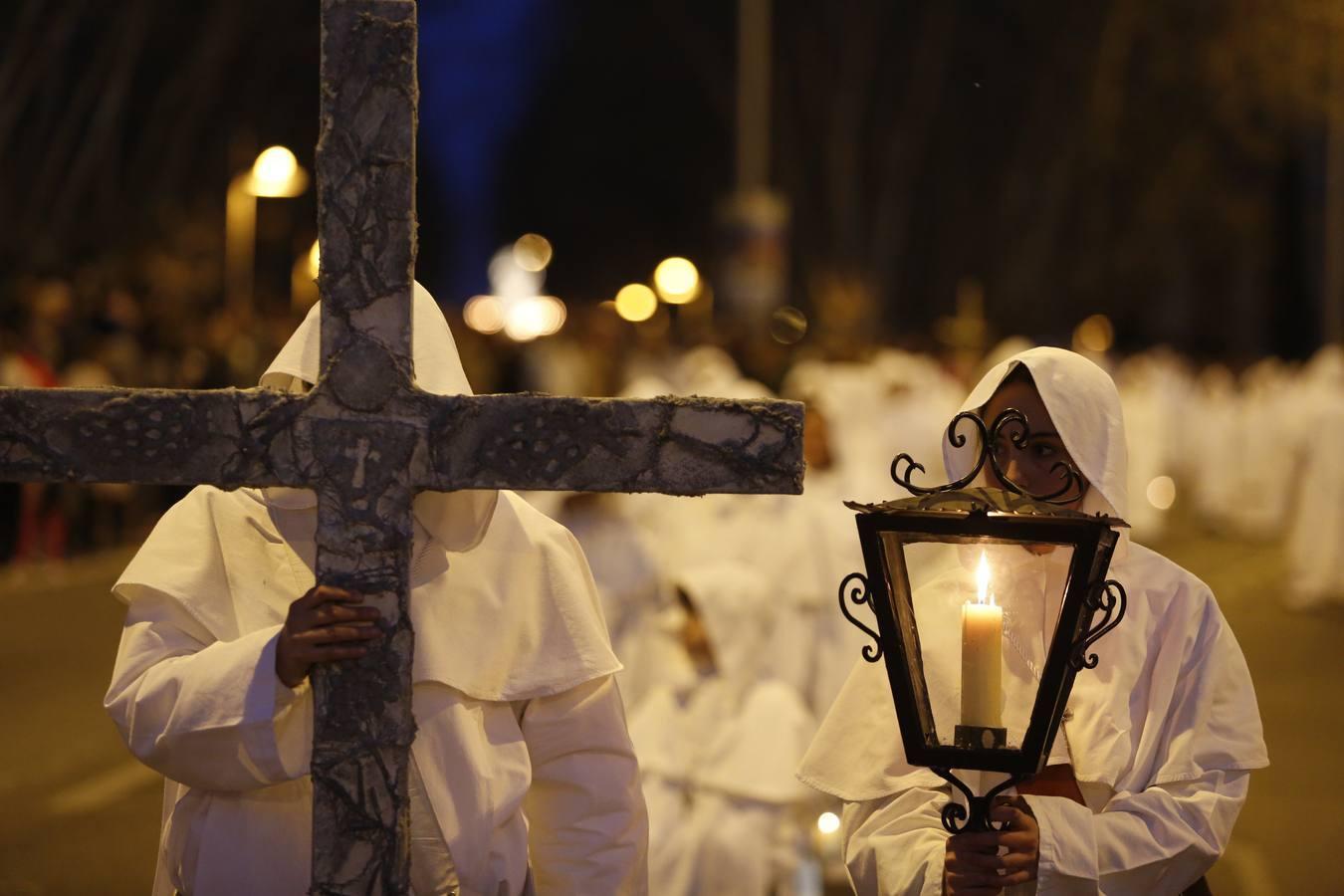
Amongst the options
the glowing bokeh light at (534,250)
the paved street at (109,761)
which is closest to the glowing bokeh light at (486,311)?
the glowing bokeh light at (534,250)

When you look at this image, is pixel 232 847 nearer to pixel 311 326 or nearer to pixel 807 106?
pixel 311 326

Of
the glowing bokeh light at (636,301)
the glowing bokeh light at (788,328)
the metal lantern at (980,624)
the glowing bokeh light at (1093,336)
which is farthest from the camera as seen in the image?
the glowing bokeh light at (636,301)

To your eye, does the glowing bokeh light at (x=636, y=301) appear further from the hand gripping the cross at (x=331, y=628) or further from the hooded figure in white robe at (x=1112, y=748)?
the hand gripping the cross at (x=331, y=628)

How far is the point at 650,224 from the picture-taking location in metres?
67.1

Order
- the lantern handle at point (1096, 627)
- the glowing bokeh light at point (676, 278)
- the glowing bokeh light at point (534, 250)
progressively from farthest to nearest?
the glowing bokeh light at point (534, 250) → the glowing bokeh light at point (676, 278) → the lantern handle at point (1096, 627)

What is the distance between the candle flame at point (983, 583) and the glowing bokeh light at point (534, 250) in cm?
7494

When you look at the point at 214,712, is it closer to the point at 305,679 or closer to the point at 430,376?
the point at 305,679

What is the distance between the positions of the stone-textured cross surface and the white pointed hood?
0.59 ft

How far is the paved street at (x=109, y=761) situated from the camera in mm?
8797

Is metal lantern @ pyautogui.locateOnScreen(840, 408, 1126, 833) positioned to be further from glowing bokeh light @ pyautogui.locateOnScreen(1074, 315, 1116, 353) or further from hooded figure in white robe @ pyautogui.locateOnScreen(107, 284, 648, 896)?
glowing bokeh light @ pyautogui.locateOnScreen(1074, 315, 1116, 353)

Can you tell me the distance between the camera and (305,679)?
11.4 ft

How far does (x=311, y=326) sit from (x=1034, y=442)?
51.2 inches

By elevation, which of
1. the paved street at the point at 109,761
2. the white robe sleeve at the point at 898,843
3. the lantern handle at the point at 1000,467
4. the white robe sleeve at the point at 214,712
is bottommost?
the paved street at the point at 109,761

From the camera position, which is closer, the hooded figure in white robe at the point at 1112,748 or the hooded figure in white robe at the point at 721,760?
the hooded figure in white robe at the point at 1112,748
